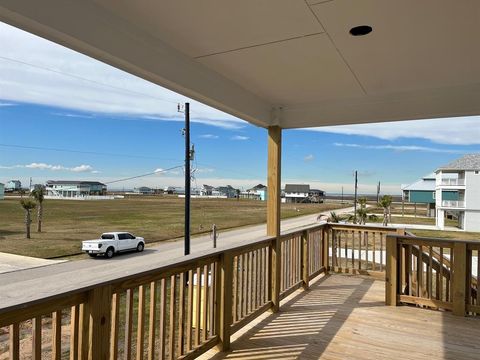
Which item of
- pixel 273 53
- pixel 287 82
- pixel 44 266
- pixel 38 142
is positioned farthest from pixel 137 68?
pixel 38 142

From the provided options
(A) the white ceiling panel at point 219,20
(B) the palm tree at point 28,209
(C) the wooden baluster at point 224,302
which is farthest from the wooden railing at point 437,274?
(B) the palm tree at point 28,209

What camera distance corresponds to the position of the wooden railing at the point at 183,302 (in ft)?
4.54

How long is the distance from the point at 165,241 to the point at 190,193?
10.4ft

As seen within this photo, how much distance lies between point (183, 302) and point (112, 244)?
661 cm

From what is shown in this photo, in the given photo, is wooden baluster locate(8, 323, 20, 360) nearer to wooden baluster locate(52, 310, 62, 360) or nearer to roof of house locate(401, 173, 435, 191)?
wooden baluster locate(52, 310, 62, 360)

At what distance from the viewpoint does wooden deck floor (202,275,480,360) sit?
2.47m

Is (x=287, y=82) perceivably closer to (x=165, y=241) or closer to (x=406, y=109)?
(x=406, y=109)

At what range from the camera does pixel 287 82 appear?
268 centimetres

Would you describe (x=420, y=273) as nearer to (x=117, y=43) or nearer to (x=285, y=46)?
(x=285, y=46)

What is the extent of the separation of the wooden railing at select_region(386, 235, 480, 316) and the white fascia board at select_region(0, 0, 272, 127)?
2.57 m

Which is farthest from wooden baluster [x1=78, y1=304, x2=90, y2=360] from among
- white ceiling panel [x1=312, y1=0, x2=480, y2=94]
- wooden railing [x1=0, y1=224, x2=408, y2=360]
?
white ceiling panel [x1=312, y1=0, x2=480, y2=94]

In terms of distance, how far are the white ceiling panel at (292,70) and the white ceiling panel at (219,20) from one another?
0.48ft

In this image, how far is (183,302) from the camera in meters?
2.17

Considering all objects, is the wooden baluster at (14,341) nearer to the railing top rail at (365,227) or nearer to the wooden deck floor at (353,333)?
the wooden deck floor at (353,333)
